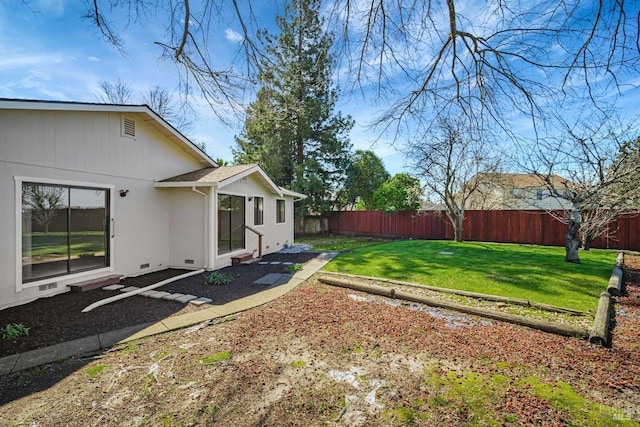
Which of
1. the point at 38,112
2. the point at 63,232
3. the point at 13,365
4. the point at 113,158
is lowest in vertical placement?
the point at 13,365

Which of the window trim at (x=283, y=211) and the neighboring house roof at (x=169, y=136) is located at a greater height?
the neighboring house roof at (x=169, y=136)

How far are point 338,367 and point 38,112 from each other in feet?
22.8

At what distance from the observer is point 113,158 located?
6.86 metres

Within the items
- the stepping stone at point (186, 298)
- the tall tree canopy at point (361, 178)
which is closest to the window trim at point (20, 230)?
the stepping stone at point (186, 298)

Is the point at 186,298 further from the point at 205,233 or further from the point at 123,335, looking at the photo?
the point at 205,233

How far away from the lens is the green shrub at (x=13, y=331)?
12.7ft

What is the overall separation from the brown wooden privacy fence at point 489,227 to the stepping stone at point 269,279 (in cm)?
1162

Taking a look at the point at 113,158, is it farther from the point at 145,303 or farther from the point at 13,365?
the point at 13,365

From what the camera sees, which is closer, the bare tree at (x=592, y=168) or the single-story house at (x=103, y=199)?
the single-story house at (x=103, y=199)

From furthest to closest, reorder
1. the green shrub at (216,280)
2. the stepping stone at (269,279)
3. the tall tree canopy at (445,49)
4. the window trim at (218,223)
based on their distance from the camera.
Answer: the window trim at (218,223), the stepping stone at (269,279), the green shrub at (216,280), the tall tree canopy at (445,49)

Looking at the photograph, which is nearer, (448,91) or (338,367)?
(338,367)

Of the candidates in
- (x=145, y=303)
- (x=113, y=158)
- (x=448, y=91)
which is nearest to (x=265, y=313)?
(x=145, y=303)

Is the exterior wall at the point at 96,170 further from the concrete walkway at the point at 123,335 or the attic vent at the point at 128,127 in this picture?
the concrete walkway at the point at 123,335

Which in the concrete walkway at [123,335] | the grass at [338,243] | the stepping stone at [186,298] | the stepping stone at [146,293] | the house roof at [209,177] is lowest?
the concrete walkway at [123,335]
